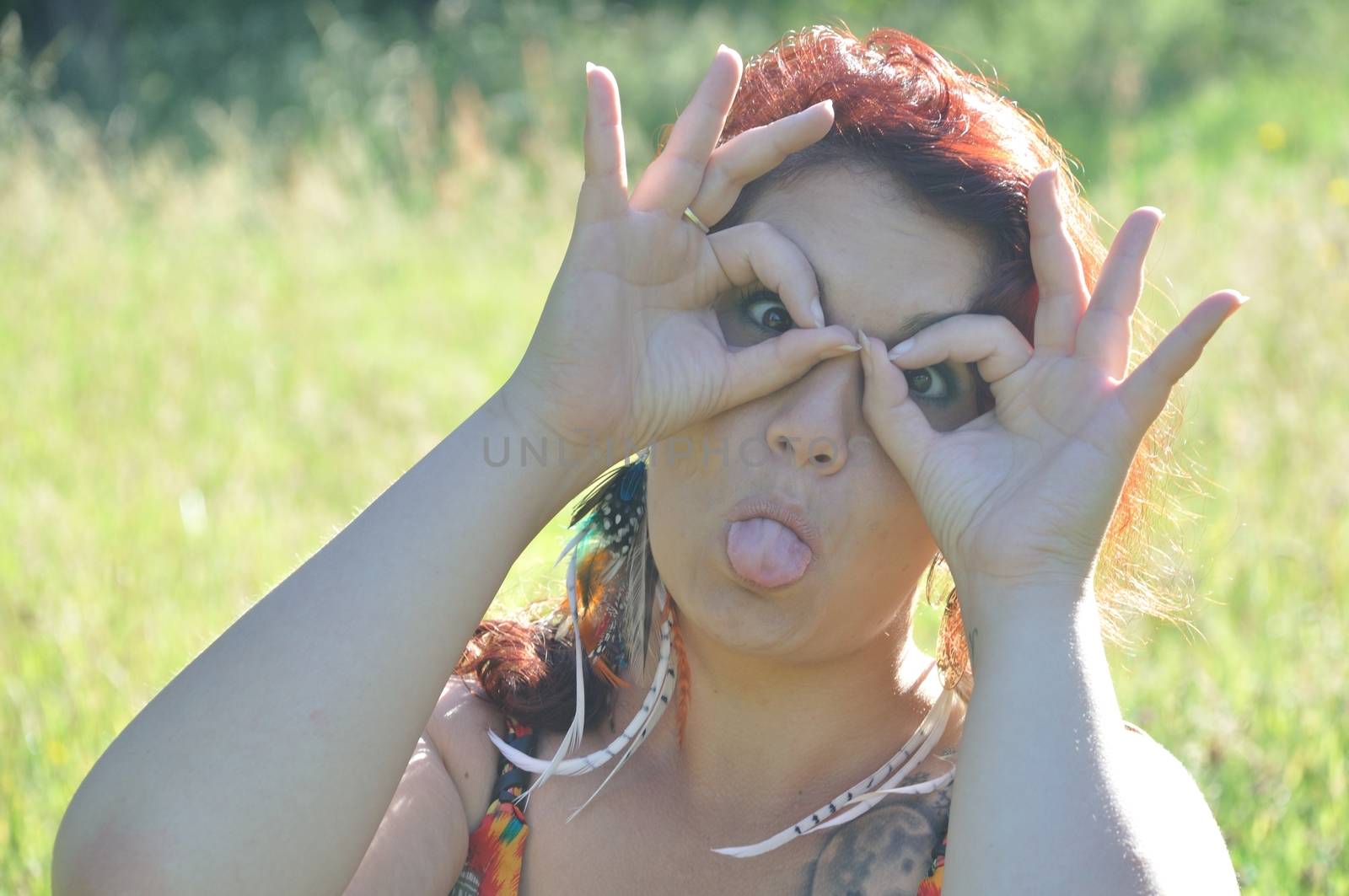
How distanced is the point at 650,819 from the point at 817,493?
0.70m

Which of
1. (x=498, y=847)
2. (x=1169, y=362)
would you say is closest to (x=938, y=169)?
(x=1169, y=362)

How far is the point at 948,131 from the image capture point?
2.27 meters

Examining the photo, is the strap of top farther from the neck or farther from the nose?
the nose

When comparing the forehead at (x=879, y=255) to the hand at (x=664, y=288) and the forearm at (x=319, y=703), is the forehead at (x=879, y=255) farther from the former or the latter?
the forearm at (x=319, y=703)

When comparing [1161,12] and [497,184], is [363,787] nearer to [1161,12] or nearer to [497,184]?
[497,184]

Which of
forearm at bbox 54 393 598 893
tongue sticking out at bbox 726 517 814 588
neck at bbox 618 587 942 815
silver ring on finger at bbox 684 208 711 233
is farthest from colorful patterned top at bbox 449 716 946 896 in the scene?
silver ring on finger at bbox 684 208 711 233

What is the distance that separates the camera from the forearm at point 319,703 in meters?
1.89

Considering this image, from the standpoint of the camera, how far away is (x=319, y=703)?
195 cm

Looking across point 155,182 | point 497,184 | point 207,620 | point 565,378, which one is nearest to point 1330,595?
point 565,378

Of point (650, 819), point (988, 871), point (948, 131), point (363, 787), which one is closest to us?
point (988, 871)

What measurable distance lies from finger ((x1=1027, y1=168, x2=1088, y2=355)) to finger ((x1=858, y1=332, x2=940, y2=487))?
0.20 metres

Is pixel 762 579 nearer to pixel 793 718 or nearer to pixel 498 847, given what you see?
pixel 793 718

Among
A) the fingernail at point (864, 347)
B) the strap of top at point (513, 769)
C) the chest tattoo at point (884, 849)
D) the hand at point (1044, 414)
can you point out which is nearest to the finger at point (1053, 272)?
the hand at point (1044, 414)

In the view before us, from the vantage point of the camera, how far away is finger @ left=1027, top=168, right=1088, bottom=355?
2.11 metres
